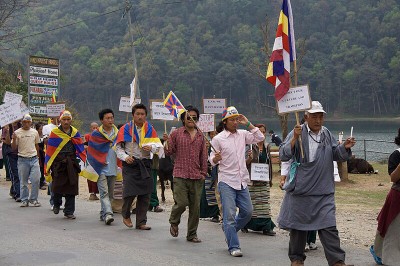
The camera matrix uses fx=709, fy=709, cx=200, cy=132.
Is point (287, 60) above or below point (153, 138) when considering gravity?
above

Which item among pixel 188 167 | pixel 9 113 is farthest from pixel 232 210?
pixel 9 113

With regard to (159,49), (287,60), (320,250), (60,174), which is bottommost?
(320,250)

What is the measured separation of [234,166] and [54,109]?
8532 millimetres

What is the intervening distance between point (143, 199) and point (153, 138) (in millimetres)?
882

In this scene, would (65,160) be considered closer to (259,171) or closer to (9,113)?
(9,113)

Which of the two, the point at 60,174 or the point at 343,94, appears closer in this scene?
the point at 60,174

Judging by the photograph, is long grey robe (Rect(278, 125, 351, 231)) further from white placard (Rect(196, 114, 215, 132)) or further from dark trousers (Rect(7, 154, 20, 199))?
dark trousers (Rect(7, 154, 20, 199))

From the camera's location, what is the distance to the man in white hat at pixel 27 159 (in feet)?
42.7

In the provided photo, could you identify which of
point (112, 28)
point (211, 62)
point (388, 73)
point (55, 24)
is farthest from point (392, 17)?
point (55, 24)

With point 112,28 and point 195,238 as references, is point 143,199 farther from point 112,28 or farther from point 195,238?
point 112,28

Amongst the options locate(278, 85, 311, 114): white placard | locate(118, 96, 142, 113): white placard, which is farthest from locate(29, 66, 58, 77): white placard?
locate(278, 85, 311, 114): white placard

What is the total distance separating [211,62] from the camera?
79.3 meters

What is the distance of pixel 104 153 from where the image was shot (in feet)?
36.4

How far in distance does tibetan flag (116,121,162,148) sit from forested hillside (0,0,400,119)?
56.6 meters
